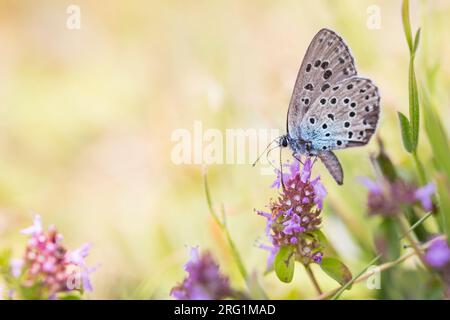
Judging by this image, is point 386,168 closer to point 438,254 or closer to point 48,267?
point 438,254

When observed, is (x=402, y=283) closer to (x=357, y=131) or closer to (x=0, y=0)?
(x=357, y=131)

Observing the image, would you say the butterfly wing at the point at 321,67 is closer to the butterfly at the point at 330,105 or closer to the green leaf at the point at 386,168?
the butterfly at the point at 330,105

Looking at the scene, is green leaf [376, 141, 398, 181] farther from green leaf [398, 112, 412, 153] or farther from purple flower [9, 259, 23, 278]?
purple flower [9, 259, 23, 278]

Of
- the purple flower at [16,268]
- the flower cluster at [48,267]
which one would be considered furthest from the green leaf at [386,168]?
the purple flower at [16,268]

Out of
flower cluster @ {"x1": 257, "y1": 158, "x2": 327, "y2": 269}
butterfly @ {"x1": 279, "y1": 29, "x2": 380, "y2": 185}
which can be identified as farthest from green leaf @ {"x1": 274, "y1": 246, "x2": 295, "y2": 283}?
butterfly @ {"x1": 279, "y1": 29, "x2": 380, "y2": 185}

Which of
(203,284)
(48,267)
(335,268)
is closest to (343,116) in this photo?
(335,268)
